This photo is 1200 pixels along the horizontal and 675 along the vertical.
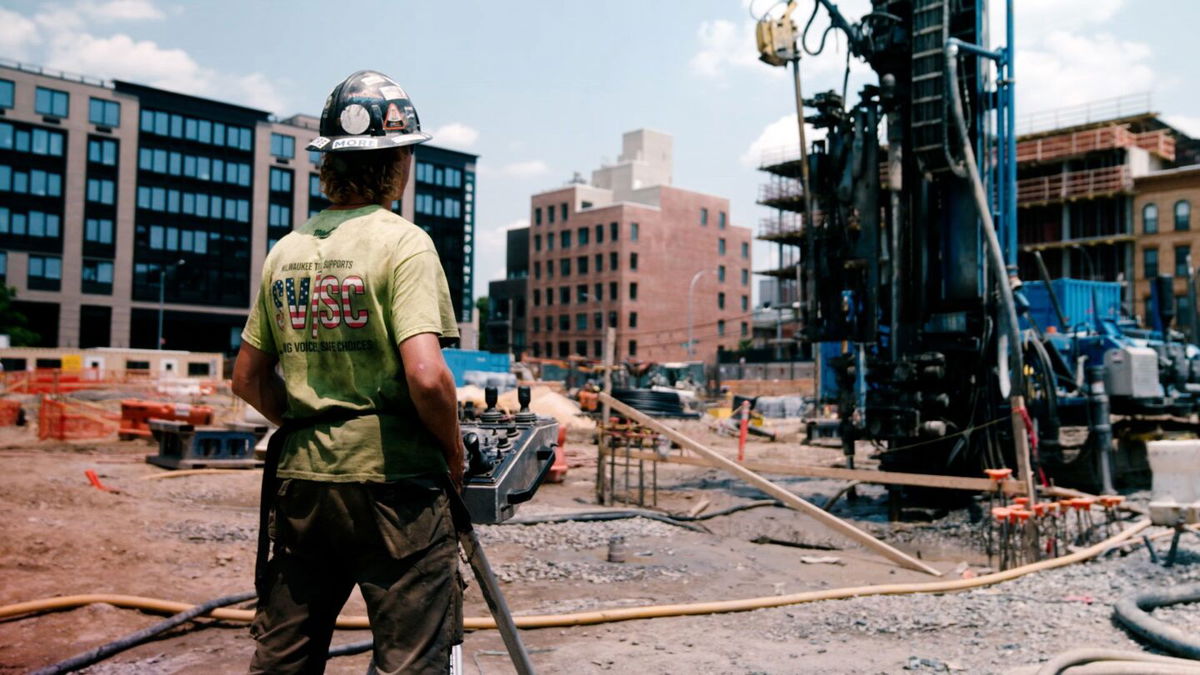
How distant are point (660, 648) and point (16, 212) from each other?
3002 inches

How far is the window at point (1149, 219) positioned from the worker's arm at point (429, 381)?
67.7m

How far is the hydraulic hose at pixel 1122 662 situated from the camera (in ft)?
15.6

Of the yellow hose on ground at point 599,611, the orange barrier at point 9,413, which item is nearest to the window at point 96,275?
the orange barrier at point 9,413

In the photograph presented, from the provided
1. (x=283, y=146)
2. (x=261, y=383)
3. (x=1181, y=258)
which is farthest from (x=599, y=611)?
(x=283, y=146)

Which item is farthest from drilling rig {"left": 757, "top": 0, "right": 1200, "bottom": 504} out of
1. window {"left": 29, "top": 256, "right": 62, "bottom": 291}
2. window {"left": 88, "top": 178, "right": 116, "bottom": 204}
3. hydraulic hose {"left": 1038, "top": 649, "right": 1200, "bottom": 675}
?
window {"left": 88, "top": 178, "right": 116, "bottom": 204}

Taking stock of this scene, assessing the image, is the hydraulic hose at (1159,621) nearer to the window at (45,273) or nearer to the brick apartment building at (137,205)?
the brick apartment building at (137,205)

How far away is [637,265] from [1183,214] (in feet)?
152

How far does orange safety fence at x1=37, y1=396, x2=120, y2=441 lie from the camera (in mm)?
24423

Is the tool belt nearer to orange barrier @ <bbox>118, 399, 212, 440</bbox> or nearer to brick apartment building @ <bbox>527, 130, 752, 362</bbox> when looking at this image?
orange barrier @ <bbox>118, 399, 212, 440</bbox>

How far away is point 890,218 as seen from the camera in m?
15.2

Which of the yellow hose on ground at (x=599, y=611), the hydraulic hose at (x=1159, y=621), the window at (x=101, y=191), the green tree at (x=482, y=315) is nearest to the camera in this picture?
the hydraulic hose at (x=1159, y=621)

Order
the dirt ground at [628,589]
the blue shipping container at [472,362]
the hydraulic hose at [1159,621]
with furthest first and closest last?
1. the blue shipping container at [472,362]
2. the dirt ground at [628,589]
3. the hydraulic hose at [1159,621]

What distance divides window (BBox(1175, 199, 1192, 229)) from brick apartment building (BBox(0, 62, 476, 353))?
5943 cm

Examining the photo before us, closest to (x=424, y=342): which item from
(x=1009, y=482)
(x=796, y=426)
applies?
(x=1009, y=482)
